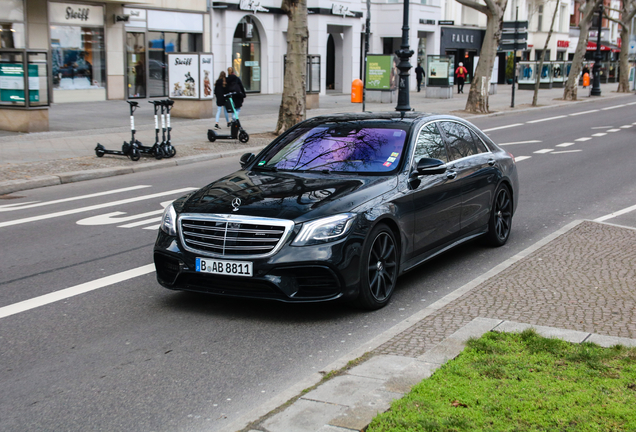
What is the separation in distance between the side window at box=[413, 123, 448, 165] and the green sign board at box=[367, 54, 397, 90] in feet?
95.0

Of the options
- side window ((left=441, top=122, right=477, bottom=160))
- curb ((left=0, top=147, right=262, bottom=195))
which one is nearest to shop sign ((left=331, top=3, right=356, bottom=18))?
curb ((left=0, top=147, right=262, bottom=195))

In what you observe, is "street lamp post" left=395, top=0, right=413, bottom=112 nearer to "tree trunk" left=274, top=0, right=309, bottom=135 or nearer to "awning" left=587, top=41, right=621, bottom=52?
"tree trunk" left=274, top=0, right=309, bottom=135

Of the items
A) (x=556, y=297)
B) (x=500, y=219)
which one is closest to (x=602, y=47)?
(x=500, y=219)

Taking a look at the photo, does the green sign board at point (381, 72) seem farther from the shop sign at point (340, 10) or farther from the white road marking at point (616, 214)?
the white road marking at point (616, 214)

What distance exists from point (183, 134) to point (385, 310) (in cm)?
1584

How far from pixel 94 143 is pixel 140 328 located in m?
13.7

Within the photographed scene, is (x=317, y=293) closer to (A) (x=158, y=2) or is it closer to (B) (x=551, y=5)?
(A) (x=158, y=2)

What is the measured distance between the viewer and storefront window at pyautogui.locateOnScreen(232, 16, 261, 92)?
38750mm

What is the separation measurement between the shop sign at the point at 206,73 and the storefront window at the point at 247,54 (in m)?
13.5

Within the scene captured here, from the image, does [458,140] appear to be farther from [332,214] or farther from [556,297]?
[332,214]

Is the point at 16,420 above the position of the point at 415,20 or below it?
below

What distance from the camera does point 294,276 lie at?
5844 mm

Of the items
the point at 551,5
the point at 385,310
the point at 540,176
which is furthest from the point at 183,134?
the point at 551,5

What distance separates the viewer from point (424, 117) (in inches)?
305
